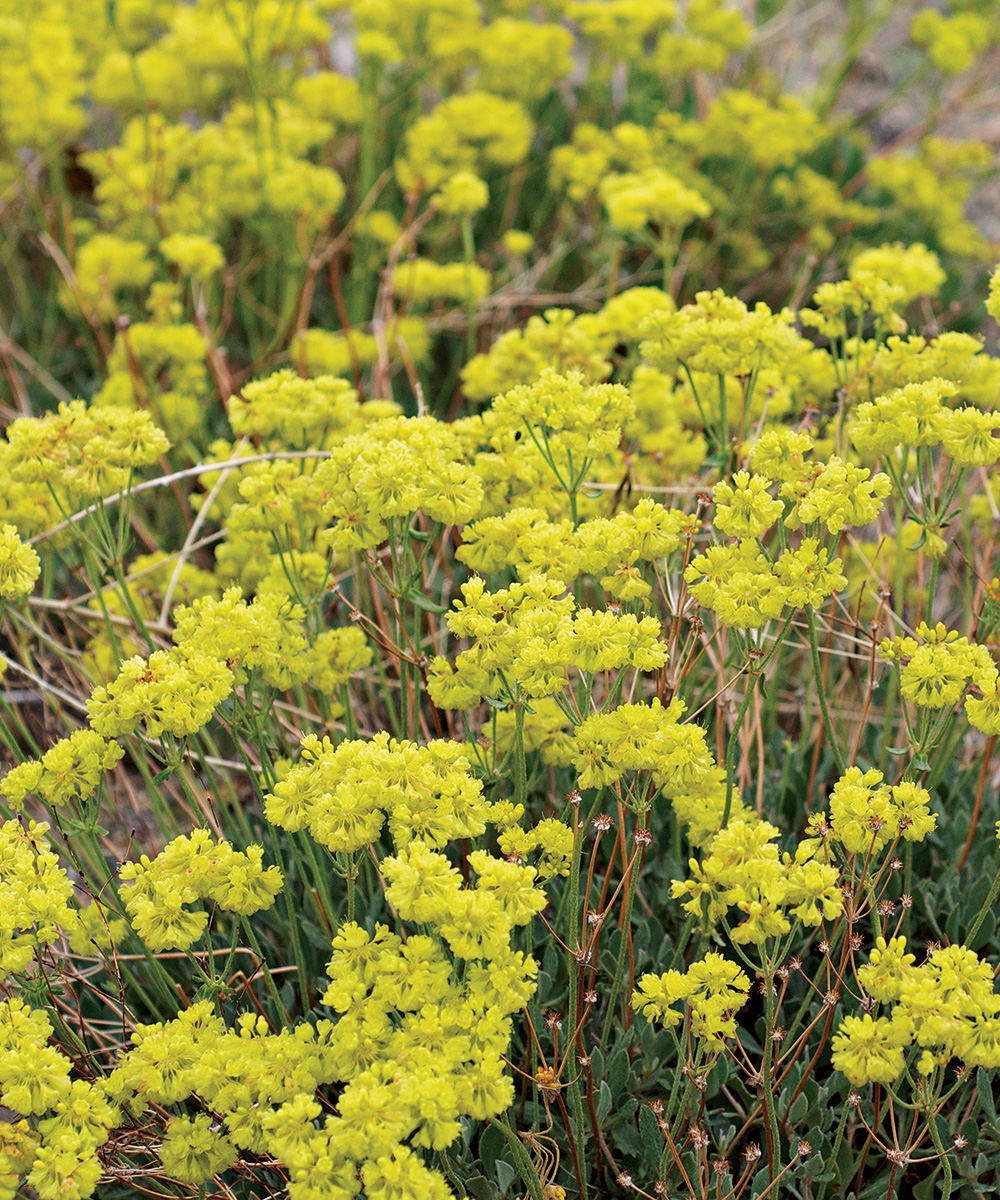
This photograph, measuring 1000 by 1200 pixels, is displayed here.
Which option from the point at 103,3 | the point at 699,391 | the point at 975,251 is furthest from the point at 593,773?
the point at 103,3

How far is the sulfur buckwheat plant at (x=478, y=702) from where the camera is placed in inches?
58.4

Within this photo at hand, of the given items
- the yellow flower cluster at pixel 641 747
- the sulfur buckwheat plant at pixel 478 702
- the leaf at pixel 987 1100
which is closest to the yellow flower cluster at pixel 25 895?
the sulfur buckwheat plant at pixel 478 702

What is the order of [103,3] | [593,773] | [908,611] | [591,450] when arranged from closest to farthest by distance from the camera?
[593,773]
[591,450]
[908,611]
[103,3]

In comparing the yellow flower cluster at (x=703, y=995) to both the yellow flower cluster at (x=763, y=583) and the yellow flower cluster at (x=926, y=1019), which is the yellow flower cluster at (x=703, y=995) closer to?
the yellow flower cluster at (x=926, y=1019)

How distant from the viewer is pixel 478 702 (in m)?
1.89

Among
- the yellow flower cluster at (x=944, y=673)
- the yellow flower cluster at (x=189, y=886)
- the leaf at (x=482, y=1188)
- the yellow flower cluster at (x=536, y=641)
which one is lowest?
the leaf at (x=482, y=1188)

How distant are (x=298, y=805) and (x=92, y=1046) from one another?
1006 millimetres

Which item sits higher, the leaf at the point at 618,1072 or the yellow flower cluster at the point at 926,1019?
the yellow flower cluster at the point at 926,1019

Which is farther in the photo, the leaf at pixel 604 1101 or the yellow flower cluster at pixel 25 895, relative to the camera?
the leaf at pixel 604 1101

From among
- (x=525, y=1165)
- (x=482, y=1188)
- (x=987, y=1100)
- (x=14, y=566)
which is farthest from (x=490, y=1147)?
(x=14, y=566)

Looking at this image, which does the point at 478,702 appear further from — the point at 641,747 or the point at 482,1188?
the point at 482,1188

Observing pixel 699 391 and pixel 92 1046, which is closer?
pixel 92 1046

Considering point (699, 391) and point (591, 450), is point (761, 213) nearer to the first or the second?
point (699, 391)

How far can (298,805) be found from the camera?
161cm
